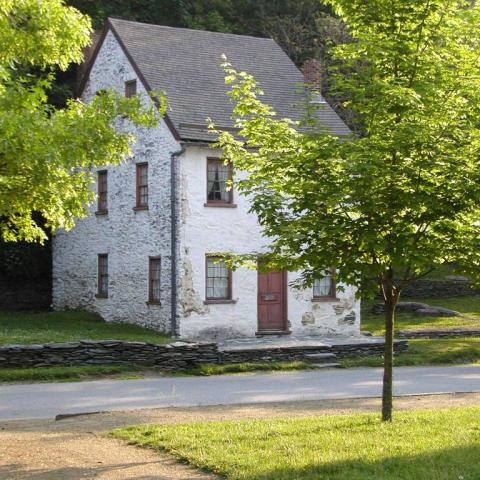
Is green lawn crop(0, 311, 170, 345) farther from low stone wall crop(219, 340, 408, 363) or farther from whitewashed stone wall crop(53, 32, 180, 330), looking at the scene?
low stone wall crop(219, 340, 408, 363)

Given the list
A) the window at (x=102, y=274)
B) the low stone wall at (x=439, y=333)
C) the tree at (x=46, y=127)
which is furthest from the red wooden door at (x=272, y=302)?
the tree at (x=46, y=127)

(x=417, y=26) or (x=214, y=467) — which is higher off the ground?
(x=417, y=26)

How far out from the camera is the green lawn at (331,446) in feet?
31.6

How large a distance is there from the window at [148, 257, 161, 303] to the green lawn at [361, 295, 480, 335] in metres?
7.48

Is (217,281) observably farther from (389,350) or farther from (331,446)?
(331,446)

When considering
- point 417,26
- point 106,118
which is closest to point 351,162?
point 417,26

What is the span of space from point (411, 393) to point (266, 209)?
7.30 m

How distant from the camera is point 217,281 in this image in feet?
90.8

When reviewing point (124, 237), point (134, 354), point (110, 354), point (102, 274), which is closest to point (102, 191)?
point (124, 237)

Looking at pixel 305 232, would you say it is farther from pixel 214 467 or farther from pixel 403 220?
pixel 214 467

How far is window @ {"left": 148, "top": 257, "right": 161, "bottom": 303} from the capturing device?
28.3 meters

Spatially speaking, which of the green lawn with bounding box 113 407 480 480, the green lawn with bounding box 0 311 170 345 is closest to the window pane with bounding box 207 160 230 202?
the green lawn with bounding box 0 311 170 345

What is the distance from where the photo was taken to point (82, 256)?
3300 cm

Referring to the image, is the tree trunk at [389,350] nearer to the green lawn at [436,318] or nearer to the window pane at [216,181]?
the window pane at [216,181]
